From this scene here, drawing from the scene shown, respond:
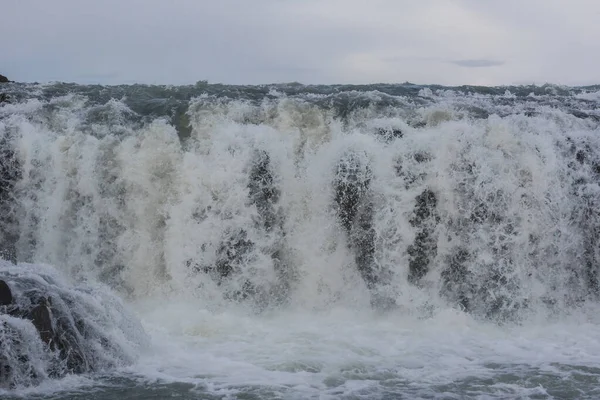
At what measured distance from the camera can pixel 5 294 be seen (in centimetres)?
771

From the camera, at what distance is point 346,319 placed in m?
10.6

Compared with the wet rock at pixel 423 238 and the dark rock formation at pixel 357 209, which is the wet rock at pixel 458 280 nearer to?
the wet rock at pixel 423 238

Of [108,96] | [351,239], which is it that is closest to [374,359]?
[351,239]

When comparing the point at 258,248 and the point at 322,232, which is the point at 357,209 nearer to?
the point at 322,232

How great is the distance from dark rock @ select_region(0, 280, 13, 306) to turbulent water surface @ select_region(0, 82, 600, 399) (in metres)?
0.61

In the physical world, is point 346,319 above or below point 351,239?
below

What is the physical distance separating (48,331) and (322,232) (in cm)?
Result: 503

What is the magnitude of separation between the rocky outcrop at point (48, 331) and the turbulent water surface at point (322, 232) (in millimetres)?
145

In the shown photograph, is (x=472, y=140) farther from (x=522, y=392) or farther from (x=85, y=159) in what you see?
(x=85, y=159)

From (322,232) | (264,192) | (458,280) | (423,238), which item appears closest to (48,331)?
(264,192)

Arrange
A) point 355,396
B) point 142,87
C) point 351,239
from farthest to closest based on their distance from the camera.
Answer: point 142,87
point 351,239
point 355,396

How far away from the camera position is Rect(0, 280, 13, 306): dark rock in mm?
7648

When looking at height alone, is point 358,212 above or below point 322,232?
above

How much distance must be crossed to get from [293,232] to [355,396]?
15.3 feet
